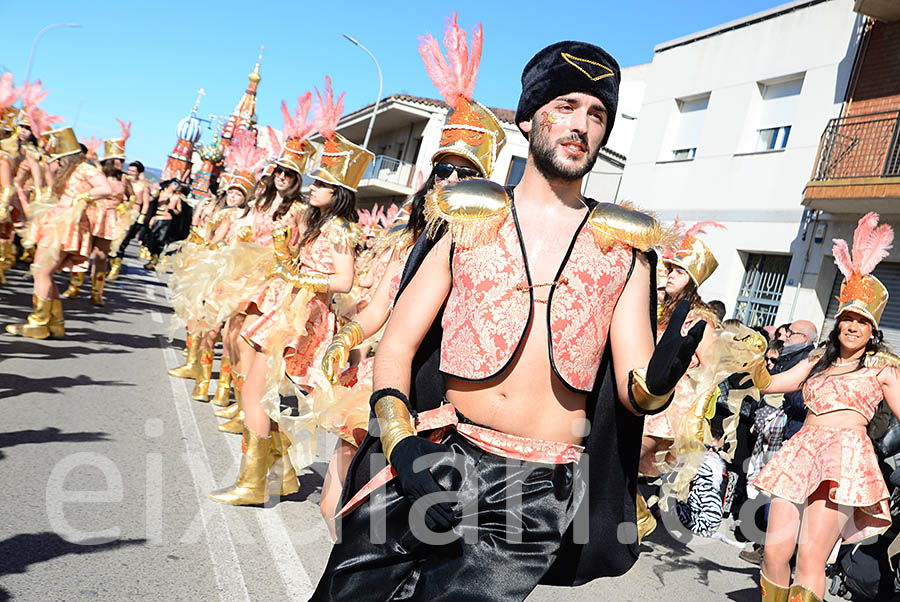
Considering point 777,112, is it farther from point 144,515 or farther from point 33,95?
point 144,515

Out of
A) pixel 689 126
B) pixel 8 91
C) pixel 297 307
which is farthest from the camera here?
pixel 689 126

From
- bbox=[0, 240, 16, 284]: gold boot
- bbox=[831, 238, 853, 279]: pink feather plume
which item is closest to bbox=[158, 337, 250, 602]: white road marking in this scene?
bbox=[831, 238, 853, 279]: pink feather plume

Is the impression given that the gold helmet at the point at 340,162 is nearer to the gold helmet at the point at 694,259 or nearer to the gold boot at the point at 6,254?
the gold helmet at the point at 694,259

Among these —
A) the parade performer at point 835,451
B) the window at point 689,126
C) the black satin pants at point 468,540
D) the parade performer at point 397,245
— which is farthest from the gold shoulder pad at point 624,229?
the window at point 689,126

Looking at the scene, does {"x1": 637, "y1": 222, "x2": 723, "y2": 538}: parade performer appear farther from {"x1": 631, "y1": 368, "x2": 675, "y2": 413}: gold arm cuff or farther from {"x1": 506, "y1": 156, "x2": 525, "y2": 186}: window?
{"x1": 506, "y1": 156, "x2": 525, "y2": 186}: window

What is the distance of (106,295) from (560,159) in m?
13.4

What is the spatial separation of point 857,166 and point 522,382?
12.7 metres

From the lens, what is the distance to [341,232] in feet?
17.5

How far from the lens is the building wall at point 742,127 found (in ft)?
46.4

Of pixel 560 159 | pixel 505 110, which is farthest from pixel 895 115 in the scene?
pixel 505 110

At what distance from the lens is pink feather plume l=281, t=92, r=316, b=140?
19.7 feet

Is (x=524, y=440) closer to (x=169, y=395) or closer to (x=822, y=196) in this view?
(x=169, y=395)

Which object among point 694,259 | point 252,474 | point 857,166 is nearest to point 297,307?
point 252,474

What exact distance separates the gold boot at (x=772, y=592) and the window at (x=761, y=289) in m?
10.3
